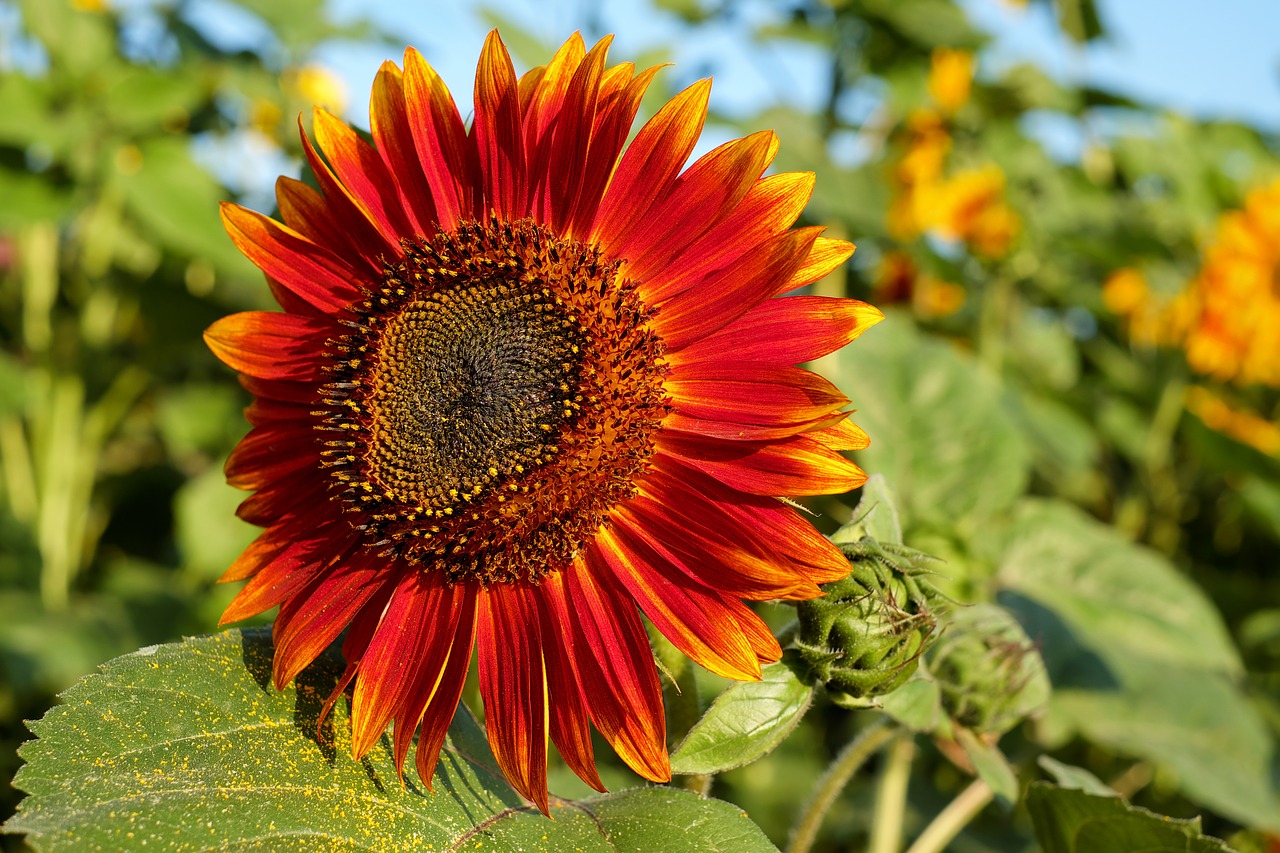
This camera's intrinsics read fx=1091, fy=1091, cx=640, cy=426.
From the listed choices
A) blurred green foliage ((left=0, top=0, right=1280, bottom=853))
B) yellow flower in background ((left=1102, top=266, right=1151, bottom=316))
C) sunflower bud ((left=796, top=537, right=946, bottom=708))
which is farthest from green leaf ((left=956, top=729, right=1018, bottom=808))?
yellow flower in background ((left=1102, top=266, right=1151, bottom=316))

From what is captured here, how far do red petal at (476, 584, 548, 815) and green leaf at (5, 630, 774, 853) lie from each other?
0.05 m

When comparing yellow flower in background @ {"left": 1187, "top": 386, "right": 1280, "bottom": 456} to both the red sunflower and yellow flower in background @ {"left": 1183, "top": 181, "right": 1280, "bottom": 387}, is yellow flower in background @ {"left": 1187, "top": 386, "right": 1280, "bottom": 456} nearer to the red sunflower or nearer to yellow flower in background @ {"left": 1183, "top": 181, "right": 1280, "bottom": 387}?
yellow flower in background @ {"left": 1183, "top": 181, "right": 1280, "bottom": 387}

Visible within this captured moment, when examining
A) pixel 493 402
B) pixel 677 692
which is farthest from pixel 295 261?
pixel 677 692

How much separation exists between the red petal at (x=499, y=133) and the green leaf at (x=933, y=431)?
0.93m

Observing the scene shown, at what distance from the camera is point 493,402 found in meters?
1.14

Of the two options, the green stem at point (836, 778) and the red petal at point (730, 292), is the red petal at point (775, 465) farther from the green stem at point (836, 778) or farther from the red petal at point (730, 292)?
the green stem at point (836, 778)

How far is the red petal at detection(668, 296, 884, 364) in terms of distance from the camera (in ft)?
3.52

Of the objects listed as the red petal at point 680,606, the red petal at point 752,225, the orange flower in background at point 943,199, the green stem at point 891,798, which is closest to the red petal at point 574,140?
the red petal at point 752,225

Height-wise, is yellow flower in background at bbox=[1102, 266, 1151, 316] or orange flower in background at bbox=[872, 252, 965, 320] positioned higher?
orange flower in background at bbox=[872, 252, 965, 320]

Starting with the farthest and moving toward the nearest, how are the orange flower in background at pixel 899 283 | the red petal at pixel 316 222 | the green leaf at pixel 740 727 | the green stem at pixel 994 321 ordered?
the orange flower in background at pixel 899 283, the green stem at pixel 994 321, the red petal at pixel 316 222, the green leaf at pixel 740 727

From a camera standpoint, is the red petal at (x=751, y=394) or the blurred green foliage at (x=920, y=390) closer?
the red petal at (x=751, y=394)

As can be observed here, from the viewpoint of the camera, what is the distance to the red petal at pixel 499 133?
1.13 m

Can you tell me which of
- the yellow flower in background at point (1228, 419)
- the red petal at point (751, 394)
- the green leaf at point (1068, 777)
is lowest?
the yellow flower in background at point (1228, 419)

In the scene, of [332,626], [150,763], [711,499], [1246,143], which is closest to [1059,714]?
[711,499]
